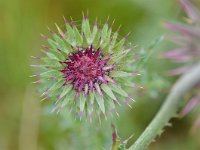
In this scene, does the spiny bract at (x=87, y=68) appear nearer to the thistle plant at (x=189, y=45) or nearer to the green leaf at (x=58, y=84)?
the green leaf at (x=58, y=84)

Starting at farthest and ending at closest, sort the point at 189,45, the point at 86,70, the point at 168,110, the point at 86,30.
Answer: the point at 189,45 < the point at 168,110 < the point at 86,30 < the point at 86,70

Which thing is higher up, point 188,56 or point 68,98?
point 188,56

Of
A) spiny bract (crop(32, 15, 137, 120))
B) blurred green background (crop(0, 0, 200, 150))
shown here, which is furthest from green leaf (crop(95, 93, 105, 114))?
blurred green background (crop(0, 0, 200, 150))

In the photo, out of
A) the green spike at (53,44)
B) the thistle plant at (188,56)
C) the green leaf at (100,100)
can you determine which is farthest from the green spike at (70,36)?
the thistle plant at (188,56)

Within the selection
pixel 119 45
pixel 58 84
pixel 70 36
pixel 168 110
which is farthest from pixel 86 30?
pixel 168 110

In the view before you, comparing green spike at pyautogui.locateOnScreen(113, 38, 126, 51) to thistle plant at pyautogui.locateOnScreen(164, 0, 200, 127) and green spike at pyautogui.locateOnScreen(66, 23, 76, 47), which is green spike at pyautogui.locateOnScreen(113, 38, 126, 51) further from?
thistle plant at pyautogui.locateOnScreen(164, 0, 200, 127)

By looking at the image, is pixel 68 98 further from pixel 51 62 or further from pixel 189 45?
pixel 189 45
